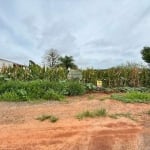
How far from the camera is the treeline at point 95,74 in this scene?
1456 cm

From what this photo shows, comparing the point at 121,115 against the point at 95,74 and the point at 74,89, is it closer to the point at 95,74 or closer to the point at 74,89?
the point at 74,89

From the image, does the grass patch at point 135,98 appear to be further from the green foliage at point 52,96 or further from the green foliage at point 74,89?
the green foliage at point 74,89

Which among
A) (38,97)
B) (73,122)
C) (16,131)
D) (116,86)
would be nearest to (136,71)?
(116,86)

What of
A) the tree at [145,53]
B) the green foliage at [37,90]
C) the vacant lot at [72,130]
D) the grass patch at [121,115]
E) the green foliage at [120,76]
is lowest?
the vacant lot at [72,130]

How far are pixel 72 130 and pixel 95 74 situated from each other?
9732 millimetres

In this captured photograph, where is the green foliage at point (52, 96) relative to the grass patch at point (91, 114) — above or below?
above

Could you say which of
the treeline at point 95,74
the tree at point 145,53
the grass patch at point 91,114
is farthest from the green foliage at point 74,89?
the tree at point 145,53

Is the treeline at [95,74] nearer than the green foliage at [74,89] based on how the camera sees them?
No

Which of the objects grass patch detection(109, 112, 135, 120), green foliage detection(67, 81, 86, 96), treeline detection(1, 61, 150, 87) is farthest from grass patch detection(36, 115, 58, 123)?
treeline detection(1, 61, 150, 87)

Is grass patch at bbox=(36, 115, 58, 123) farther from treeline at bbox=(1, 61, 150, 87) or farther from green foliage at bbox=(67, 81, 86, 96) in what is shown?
treeline at bbox=(1, 61, 150, 87)

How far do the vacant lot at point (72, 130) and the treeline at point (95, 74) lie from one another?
A: 587 cm

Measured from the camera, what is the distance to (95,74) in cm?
1597

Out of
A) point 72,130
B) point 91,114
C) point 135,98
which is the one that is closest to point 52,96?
point 135,98

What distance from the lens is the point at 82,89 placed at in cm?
1321
